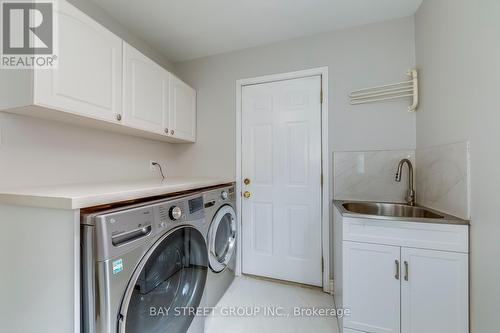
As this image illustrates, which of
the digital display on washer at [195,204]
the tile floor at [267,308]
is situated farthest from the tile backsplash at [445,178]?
the digital display on washer at [195,204]

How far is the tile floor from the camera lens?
148cm

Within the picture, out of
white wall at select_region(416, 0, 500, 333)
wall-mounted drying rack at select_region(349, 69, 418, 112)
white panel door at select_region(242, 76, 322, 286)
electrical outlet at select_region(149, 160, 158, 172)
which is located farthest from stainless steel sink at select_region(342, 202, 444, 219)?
electrical outlet at select_region(149, 160, 158, 172)

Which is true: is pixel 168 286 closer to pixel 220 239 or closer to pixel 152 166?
pixel 220 239

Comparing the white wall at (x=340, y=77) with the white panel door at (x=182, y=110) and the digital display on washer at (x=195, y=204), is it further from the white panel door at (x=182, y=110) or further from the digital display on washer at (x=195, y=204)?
the digital display on washer at (x=195, y=204)

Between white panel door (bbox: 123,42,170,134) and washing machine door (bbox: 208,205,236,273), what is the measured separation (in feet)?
3.09

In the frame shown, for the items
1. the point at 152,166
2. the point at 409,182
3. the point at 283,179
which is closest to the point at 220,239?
the point at 283,179

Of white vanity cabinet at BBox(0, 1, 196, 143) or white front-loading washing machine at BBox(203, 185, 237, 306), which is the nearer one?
white vanity cabinet at BBox(0, 1, 196, 143)

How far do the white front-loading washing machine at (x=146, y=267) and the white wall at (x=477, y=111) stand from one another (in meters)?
1.51

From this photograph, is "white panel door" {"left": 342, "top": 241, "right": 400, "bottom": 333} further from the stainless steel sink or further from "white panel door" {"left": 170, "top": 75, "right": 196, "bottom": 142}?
"white panel door" {"left": 170, "top": 75, "right": 196, "bottom": 142}

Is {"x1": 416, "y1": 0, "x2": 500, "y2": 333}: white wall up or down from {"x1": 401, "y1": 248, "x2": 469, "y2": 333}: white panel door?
up

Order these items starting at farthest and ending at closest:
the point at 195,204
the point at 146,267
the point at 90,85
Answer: the point at 195,204
the point at 90,85
the point at 146,267

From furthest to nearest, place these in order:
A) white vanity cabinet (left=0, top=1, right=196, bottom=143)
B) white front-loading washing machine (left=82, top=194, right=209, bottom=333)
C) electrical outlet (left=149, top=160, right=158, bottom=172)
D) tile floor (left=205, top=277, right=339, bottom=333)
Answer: electrical outlet (left=149, top=160, right=158, bottom=172) < tile floor (left=205, top=277, right=339, bottom=333) < white vanity cabinet (left=0, top=1, right=196, bottom=143) < white front-loading washing machine (left=82, top=194, right=209, bottom=333)

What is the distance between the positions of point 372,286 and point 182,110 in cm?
215

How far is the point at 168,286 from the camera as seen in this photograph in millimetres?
1176
